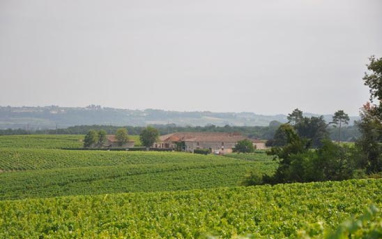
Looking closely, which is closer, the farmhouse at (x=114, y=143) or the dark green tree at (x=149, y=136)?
the dark green tree at (x=149, y=136)

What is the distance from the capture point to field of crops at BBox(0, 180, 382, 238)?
13.9 m

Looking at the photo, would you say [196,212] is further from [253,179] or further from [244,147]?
[244,147]

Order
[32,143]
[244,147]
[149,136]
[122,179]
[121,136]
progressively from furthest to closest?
1. [121,136]
2. [149,136]
3. [32,143]
4. [244,147]
5. [122,179]

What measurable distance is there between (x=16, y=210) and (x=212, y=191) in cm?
983

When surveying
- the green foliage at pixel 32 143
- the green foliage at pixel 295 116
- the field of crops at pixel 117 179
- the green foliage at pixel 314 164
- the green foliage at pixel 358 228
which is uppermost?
the green foliage at pixel 295 116

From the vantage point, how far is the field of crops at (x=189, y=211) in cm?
1394

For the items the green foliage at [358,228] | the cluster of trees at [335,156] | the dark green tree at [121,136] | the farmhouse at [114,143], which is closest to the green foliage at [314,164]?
the cluster of trees at [335,156]

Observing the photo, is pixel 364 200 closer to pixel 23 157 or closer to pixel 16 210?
pixel 16 210

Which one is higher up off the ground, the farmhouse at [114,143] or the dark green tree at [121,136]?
the dark green tree at [121,136]

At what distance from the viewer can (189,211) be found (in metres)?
18.7

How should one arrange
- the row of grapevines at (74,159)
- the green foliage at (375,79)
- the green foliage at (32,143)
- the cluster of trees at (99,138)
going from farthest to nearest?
the cluster of trees at (99,138) → the green foliage at (32,143) → the row of grapevines at (74,159) → the green foliage at (375,79)

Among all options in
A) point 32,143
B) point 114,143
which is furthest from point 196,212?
point 114,143

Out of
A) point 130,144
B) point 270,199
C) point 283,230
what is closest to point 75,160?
point 130,144

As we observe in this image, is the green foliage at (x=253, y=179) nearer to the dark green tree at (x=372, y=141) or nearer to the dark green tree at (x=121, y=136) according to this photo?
the dark green tree at (x=372, y=141)
